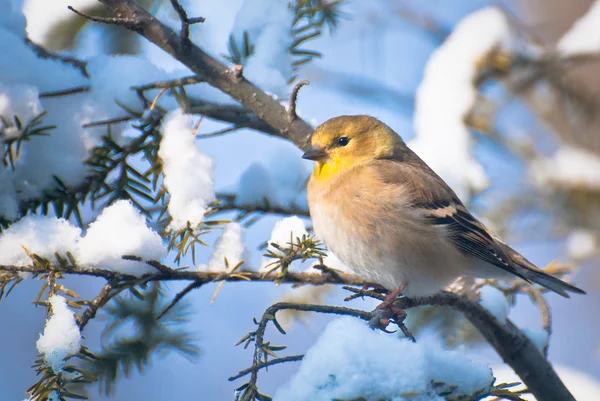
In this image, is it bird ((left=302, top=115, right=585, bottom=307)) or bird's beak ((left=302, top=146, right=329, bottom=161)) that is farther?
bird's beak ((left=302, top=146, right=329, bottom=161))

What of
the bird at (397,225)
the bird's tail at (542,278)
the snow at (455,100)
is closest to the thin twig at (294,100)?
the bird at (397,225)

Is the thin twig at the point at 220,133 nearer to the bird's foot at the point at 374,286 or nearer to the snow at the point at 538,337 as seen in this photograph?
the bird's foot at the point at 374,286

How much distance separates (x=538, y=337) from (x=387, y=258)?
2.03 ft

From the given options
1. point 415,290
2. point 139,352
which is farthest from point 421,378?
point 139,352

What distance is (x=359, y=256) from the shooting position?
7.18ft

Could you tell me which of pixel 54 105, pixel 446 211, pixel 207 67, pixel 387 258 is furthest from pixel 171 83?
pixel 446 211

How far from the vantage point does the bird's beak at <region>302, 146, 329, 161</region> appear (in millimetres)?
2402

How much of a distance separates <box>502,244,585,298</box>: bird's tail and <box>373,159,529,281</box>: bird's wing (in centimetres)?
6

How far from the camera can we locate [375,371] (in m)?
1.15

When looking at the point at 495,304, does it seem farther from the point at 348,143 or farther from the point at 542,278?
the point at 348,143

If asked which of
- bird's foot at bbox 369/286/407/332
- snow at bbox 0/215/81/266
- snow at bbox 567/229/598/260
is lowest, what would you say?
bird's foot at bbox 369/286/407/332

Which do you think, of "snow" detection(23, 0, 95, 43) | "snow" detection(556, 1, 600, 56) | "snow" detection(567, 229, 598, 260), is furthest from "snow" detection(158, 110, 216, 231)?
"snow" detection(567, 229, 598, 260)

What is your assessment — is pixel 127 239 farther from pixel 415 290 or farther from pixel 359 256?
pixel 415 290

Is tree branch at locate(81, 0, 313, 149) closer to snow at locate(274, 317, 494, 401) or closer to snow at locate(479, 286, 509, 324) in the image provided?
snow at locate(479, 286, 509, 324)
